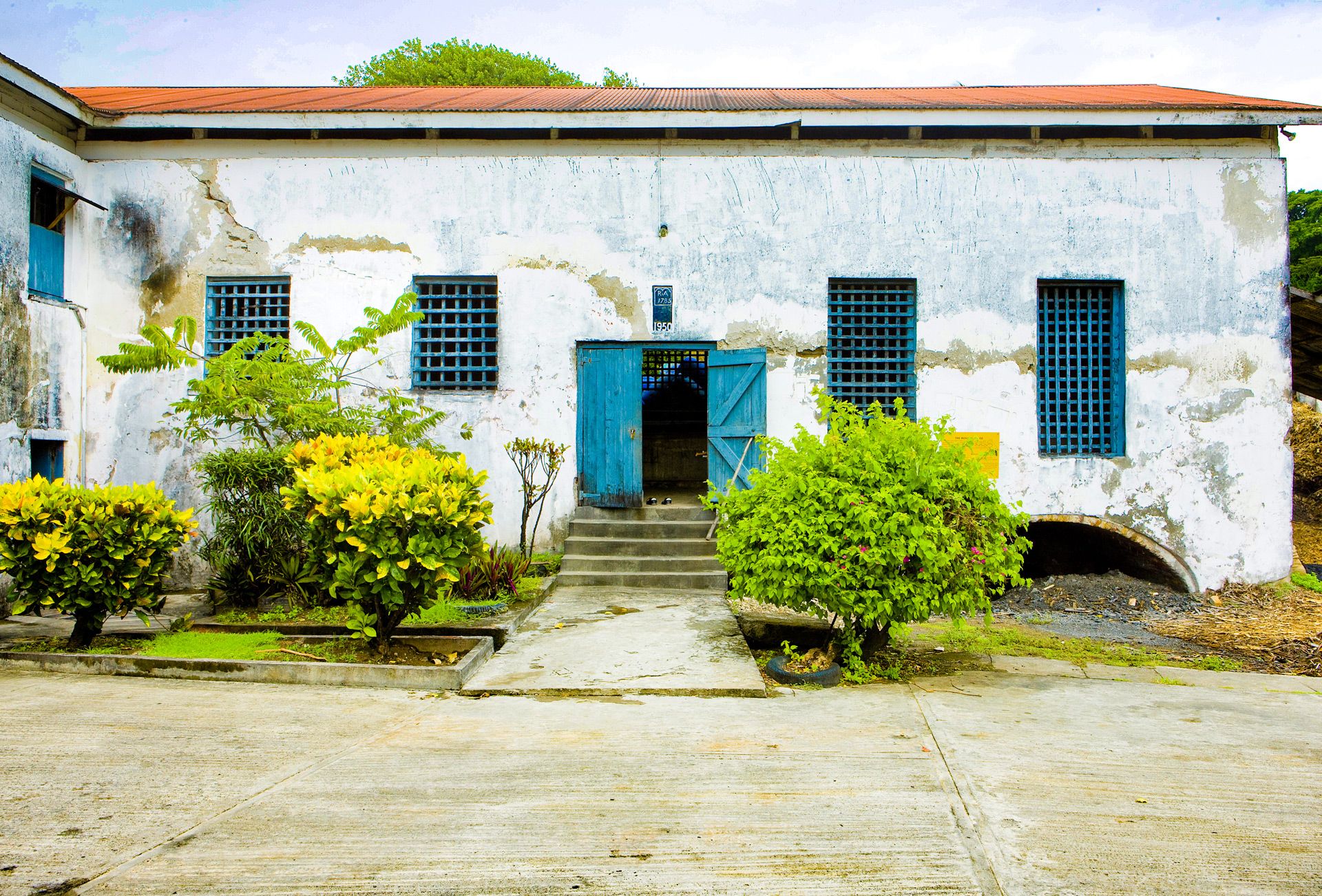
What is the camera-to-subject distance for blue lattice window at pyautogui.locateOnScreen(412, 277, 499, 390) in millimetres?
9750

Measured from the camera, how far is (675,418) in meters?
16.1

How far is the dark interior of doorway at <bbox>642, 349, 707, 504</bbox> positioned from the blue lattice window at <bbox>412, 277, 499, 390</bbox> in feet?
20.8

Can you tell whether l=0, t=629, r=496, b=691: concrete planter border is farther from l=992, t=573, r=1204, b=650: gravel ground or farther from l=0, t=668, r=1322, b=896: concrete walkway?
l=992, t=573, r=1204, b=650: gravel ground

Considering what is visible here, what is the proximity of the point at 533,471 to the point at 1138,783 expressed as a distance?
655cm

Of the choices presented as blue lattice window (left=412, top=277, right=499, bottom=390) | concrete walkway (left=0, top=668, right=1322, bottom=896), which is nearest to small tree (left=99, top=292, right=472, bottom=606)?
blue lattice window (left=412, top=277, right=499, bottom=390)

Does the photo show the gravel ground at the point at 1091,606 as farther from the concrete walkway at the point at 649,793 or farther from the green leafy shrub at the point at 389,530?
the green leafy shrub at the point at 389,530

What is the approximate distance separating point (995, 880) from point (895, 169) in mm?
8618

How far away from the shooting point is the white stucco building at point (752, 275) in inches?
374

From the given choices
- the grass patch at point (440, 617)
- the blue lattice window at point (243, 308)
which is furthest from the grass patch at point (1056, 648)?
the blue lattice window at point (243, 308)

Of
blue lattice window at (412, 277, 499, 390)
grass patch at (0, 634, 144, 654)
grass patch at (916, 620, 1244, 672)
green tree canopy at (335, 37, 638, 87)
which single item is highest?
green tree canopy at (335, 37, 638, 87)

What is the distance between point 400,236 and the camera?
385 inches

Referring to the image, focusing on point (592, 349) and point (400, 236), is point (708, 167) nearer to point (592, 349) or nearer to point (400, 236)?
point (592, 349)

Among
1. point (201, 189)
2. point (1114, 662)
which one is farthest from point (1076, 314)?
point (201, 189)

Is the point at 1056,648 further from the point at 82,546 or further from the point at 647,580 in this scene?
the point at 82,546
